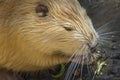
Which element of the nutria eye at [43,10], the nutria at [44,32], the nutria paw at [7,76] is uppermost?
the nutria eye at [43,10]

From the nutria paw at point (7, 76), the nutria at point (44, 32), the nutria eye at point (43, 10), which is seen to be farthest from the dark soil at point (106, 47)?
the nutria eye at point (43, 10)

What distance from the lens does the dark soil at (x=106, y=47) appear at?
3896mm

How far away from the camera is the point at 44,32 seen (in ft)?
12.0

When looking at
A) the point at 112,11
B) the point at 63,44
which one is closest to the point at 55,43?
the point at 63,44

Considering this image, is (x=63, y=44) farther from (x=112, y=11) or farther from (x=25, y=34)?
(x=112, y=11)

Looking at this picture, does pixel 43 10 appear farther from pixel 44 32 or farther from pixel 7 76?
pixel 7 76

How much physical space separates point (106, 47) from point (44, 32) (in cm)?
60

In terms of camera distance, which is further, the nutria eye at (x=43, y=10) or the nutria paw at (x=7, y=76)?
the nutria paw at (x=7, y=76)

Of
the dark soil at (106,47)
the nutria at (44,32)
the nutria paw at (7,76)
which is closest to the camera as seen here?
the nutria at (44,32)

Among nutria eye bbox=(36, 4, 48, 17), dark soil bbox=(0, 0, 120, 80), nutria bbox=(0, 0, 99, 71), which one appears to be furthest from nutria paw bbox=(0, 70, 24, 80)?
nutria eye bbox=(36, 4, 48, 17)

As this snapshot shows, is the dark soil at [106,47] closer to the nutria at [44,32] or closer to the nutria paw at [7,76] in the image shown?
the nutria paw at [7,76]

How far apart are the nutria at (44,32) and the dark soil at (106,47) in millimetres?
222

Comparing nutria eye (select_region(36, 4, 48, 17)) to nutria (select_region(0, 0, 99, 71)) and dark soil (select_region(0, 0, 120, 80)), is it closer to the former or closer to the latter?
nutria (select_region(0, 0, 99, 71))

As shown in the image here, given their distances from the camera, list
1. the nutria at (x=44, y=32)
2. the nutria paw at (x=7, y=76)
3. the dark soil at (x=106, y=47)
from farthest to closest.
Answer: the nutria paw at (x=7, y=76), the dark soil at (x=106, y=47), the nutria at (x=44, y=32)
